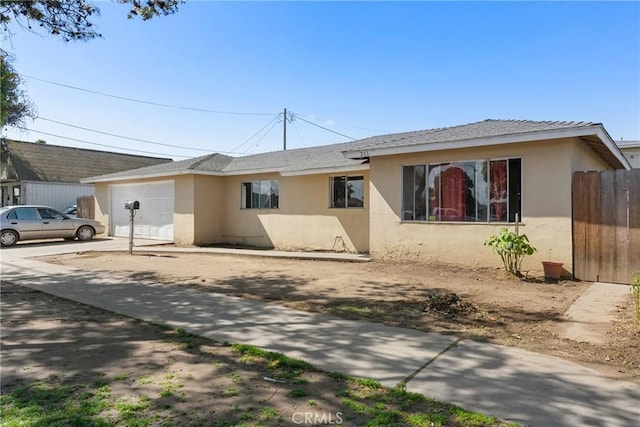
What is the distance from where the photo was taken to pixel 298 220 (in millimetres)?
14500

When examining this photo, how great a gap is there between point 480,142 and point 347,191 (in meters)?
5.10

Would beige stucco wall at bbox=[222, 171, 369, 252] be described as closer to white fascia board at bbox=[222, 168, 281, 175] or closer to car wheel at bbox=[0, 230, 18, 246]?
white fascia board at bbox=[222, 168, 281, 175]

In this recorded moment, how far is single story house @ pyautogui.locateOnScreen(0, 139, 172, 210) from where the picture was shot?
25.5 metres

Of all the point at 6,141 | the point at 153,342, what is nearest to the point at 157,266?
the point at 153,342

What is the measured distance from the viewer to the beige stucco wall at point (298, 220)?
43.3 ft

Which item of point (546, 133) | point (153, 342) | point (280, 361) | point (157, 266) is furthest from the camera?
point (157, 266)

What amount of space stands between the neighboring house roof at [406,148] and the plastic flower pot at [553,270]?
262 cm

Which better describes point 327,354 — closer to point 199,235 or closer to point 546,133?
point 546,133

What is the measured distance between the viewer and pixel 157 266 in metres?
10.7

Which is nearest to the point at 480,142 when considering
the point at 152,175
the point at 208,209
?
the point at 208,209

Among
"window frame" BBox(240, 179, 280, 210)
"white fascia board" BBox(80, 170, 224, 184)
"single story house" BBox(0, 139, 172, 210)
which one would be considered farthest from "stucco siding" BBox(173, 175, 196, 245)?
"single story house" BBox(0, 139, 172, 210)

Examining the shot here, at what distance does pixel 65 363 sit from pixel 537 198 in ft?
29.3

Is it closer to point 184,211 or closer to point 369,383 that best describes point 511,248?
point 369,383

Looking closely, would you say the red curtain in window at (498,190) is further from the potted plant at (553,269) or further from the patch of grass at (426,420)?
the patch of grass at (426,420)
